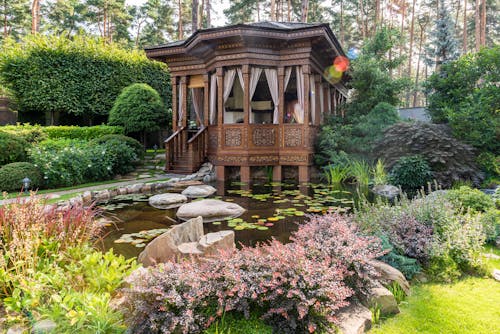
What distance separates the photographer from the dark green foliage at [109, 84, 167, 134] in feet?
35.7

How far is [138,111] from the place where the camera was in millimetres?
10836

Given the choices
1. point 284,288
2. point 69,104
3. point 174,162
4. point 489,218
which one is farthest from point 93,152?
point 489,218

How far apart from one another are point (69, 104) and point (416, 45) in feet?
97.0

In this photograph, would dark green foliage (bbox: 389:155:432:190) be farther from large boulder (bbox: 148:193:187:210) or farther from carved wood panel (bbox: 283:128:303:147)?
large boulder (bbox: 148:193:187:210)

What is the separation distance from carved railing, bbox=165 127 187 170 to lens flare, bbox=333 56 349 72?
19.0ft

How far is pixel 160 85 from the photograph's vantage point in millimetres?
14922

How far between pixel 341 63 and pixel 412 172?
19.7 ft

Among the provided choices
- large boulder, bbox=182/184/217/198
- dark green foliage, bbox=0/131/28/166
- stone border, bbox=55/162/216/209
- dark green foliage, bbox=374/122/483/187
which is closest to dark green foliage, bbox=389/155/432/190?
dark green foliage, bbox=374/122/483/187

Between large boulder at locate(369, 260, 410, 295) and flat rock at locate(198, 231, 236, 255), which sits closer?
large boulder at locate(369, 260, 410, 295)

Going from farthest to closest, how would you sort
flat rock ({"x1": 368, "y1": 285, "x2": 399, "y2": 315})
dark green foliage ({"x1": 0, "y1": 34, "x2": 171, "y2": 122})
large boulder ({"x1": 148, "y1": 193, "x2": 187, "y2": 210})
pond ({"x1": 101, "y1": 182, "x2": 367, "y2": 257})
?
dark green foliage ({"x1": 0, "y1": 34, "x2": 171, "y2": 122}) < large boulder ({"x1": 148, "y1": 193, "x2": 187, "y2": 210}) < pond ({"x1": 101, "y1": 182, "x2": 367, "y2": 257}) < flat rock ({"x1": 368, "y1": 285, "x2": 399, "y2": 315})

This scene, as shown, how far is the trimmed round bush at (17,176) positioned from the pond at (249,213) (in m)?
2.06

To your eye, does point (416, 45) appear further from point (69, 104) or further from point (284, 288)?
point (284, 288)

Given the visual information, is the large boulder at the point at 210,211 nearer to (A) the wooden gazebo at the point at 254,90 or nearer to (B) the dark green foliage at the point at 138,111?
(A) the wooden gazebo at the point at 254,90

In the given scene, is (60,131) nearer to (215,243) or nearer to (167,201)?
(167,201)
